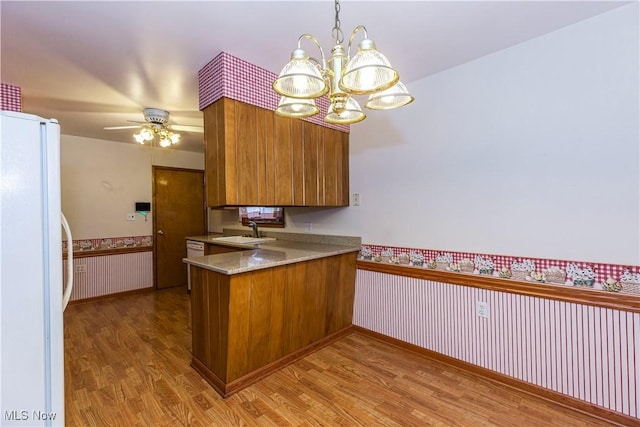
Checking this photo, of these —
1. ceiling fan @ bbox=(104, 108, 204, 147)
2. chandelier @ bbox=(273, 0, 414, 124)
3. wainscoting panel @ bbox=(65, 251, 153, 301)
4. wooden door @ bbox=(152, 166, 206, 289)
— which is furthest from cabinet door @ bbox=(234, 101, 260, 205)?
wainscoting panel @ bbox=(65, 251, 153, 301)

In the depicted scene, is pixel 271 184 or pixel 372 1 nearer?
pixel 372 1

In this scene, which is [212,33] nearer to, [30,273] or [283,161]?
[283,161]

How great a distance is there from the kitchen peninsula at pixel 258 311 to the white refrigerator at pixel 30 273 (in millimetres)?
888

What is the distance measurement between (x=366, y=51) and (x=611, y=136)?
1644mm

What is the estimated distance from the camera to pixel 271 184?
7.60 feet

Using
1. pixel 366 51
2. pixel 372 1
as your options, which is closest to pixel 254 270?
pixel 366 51

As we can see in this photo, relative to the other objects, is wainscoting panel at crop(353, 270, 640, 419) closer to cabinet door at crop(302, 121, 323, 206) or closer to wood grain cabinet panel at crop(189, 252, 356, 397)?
wood grain cabinet panel at crop(189, 252, 356, 397)

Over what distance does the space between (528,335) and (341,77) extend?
2.09 metres

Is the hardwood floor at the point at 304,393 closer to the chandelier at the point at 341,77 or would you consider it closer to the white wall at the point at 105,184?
the chandelier at the point at 341,77

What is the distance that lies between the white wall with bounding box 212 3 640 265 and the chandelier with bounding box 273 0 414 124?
1146 mm

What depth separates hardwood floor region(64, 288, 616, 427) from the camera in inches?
67.1

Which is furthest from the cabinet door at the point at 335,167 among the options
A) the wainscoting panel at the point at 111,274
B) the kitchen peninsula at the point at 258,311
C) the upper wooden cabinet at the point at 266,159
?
the wainscoting panel at the point at 111,274

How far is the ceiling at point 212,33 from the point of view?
5.16 ft

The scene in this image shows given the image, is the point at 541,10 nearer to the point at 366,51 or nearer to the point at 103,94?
the point at 366,51
